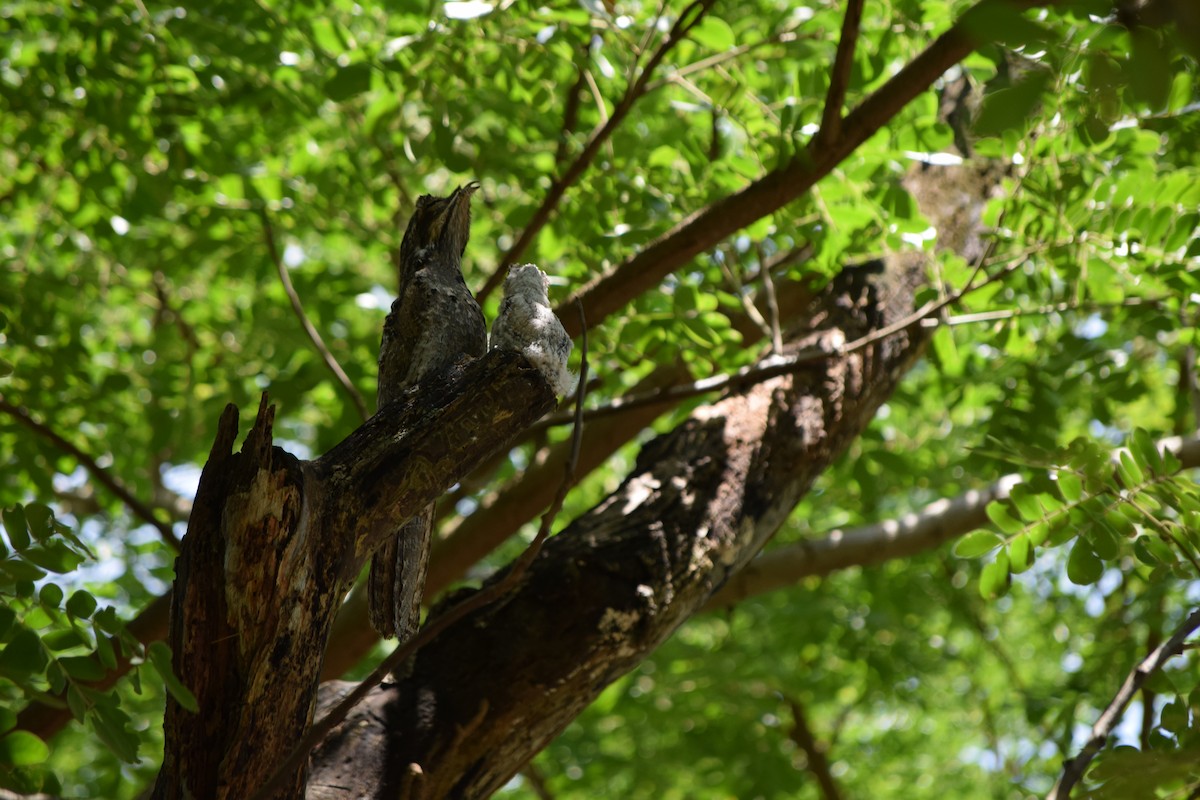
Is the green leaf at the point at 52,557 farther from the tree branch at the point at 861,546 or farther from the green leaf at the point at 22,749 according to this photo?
the tree branch at the point at 861,546

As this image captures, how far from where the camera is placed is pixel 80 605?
1.94 metres

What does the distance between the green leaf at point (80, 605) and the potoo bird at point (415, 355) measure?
20.6 inches

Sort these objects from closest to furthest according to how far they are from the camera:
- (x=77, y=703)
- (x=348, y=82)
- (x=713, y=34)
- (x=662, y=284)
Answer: (x=77, y=703), (x=713, y=34), (x=348, y=82), (x=662, y=284)

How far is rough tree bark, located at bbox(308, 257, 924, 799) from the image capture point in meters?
2.42

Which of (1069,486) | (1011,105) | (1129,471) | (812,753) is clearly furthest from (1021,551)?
(812,753)

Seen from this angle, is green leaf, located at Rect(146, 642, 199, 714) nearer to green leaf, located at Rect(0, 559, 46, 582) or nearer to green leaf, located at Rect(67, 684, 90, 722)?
green leaf, located at Rect(67, 684, 90, 722)

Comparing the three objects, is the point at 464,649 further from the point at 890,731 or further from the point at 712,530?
the point at 890,731

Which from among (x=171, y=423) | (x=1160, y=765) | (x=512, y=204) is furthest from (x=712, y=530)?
(x=171, y=423)

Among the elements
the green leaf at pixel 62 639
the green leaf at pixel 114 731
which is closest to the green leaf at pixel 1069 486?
the green leaf at pixel 114 731

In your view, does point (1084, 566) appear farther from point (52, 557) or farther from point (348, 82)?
point (348, 82)

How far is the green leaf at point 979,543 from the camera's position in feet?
8.23

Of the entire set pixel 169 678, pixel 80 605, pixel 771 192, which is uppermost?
pixel 771 192

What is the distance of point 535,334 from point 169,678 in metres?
0.85

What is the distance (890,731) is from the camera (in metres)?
7.31
